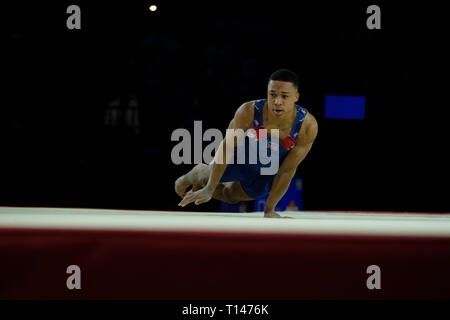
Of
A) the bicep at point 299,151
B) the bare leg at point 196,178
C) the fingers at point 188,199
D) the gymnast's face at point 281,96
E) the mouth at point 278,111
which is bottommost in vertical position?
the fingers at point 188,199

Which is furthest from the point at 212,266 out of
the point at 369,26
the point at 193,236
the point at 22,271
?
the point at 369,26

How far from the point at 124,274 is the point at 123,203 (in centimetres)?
294

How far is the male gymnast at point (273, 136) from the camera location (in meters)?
1.92

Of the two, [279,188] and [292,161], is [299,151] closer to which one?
[292,161]

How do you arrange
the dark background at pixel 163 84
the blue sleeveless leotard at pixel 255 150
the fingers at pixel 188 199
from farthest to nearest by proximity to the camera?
the dark background at pixel 163 84
the blue sleeveless leotard at pixel 255 150
the fingers at pixel 188 199

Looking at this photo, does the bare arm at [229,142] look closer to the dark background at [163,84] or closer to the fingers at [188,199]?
the fingers at [188,199]

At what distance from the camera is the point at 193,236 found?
0.90 metres

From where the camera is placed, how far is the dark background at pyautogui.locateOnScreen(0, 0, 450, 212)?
11.7 feet

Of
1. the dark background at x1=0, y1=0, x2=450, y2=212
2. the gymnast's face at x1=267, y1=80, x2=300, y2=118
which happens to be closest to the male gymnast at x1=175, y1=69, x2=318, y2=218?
the gymnast's face at x1=267, y1=80, x2=300, y2=118

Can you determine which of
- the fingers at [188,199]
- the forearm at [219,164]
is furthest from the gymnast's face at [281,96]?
the fingers at [188,199]

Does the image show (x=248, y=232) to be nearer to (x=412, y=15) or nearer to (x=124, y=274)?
(x=124, y=274)

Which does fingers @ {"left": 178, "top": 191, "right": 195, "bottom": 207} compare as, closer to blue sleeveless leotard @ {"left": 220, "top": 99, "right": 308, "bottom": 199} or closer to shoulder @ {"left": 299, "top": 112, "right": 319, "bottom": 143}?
blue sleeveless leotard @ {"left": 220, "top": 99, "right": 308, "bottom": 199}

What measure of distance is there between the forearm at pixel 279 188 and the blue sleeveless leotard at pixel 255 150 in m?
0.12

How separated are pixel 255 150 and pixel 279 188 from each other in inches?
9.9
